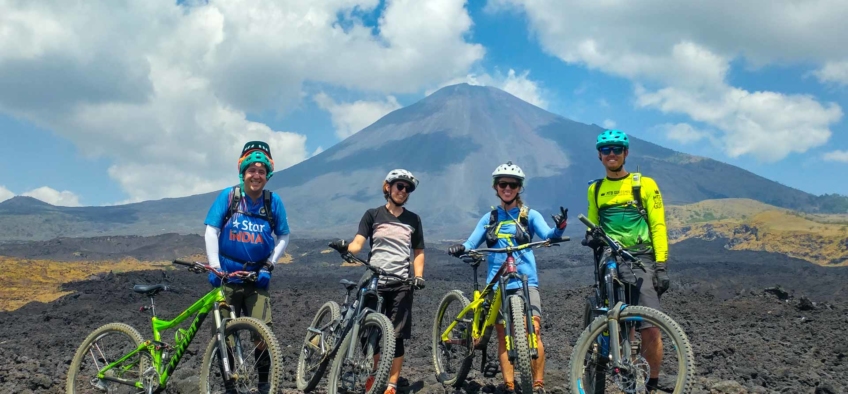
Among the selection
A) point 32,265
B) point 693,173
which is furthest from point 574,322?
point 693,173

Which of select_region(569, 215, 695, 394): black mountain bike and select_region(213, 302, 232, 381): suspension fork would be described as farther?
select_region(213, 302, 232, 381): suspension fork

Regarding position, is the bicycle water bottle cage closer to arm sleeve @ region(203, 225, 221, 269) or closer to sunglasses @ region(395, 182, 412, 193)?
sunglasses @ region(395, 182, 412, 193)

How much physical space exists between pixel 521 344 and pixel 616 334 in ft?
2.50

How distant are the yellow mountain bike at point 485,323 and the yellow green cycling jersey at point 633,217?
1.62ft

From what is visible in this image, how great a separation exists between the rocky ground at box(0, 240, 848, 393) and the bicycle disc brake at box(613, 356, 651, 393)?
66.6 inches

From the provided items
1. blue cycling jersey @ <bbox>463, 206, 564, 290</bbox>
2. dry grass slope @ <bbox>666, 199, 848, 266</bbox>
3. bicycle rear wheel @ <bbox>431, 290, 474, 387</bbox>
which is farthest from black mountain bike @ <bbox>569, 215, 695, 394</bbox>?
dry grass slope @ <bbox>666, 199, 848, 266</bbox>

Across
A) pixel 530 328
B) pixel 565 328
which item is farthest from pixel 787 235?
pixel 530 328

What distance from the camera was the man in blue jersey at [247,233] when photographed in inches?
178

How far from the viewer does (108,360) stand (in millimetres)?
4883

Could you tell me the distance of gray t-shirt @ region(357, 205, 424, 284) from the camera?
16.1 ft

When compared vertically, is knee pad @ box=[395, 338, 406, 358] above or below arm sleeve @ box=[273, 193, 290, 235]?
below

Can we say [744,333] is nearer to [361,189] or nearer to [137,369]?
[137,369]

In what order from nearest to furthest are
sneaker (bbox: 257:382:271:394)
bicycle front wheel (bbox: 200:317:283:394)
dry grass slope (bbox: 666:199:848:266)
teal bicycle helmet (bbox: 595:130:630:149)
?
bicycle front wheel (bbox: 200:317:283:394) < sneaker (bbox: 257:382:271:394) < teal bicycle helmet (bbox: 595:130:630:149) < dry grass slope (bbox: 666:199:848:266)

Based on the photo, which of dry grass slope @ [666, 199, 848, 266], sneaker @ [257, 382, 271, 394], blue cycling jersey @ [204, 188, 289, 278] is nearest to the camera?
sneaker @ [257, 382, 271, 394]
